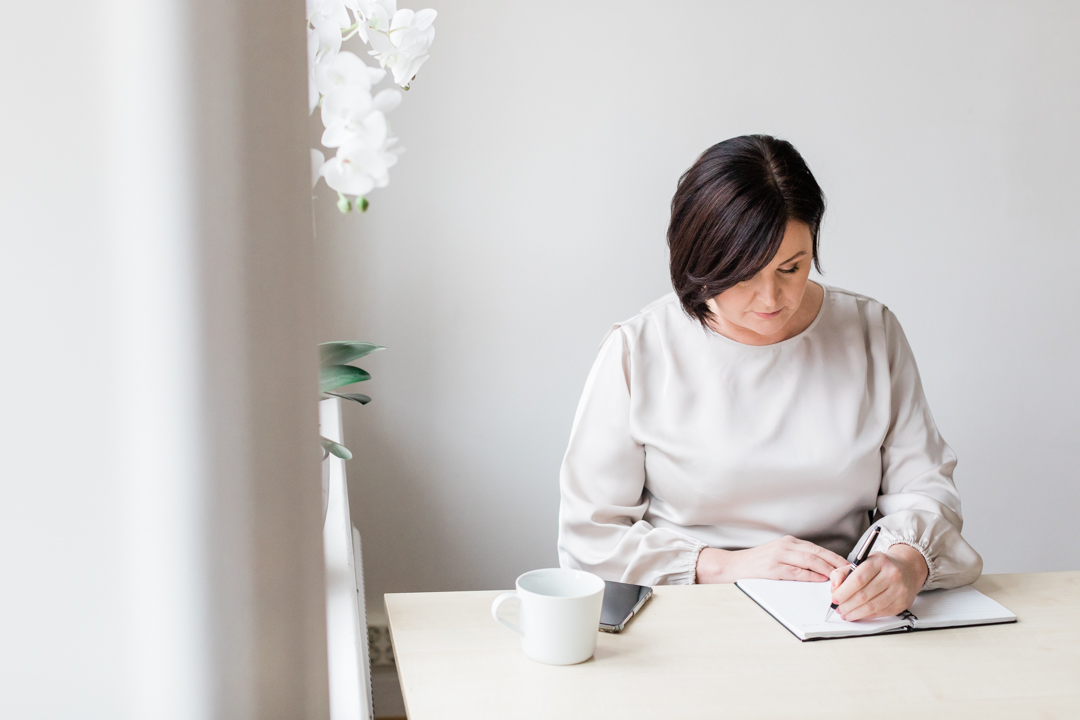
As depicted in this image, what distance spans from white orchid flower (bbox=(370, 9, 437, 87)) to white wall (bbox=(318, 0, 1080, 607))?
1339 mm

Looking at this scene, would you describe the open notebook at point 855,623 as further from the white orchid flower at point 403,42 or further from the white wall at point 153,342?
the white wall at point 153,342

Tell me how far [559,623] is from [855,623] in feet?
1.33

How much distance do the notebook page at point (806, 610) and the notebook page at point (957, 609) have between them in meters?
0.05

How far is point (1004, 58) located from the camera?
7.13ft

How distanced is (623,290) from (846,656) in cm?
126

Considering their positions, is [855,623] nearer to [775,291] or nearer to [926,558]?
[926,558]

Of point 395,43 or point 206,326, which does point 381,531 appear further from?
point 206,326

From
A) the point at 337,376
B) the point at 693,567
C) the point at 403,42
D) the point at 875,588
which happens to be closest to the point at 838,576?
the point at 875,588

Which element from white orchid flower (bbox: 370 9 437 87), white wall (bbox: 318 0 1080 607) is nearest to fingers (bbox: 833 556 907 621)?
white orchid flower (bbox: 370 9 437 87)

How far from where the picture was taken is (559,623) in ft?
2.92

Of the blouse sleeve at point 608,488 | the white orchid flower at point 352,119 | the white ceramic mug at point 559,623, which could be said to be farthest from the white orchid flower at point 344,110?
the blouse sleeve at point 608,488

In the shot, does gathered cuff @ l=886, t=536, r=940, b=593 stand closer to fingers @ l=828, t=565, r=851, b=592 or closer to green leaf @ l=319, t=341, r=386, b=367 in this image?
fingers @ l=828, t=565, r=851, b=592

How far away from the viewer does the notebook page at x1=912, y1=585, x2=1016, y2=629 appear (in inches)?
41.4

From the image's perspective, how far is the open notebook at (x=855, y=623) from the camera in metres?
1.01
